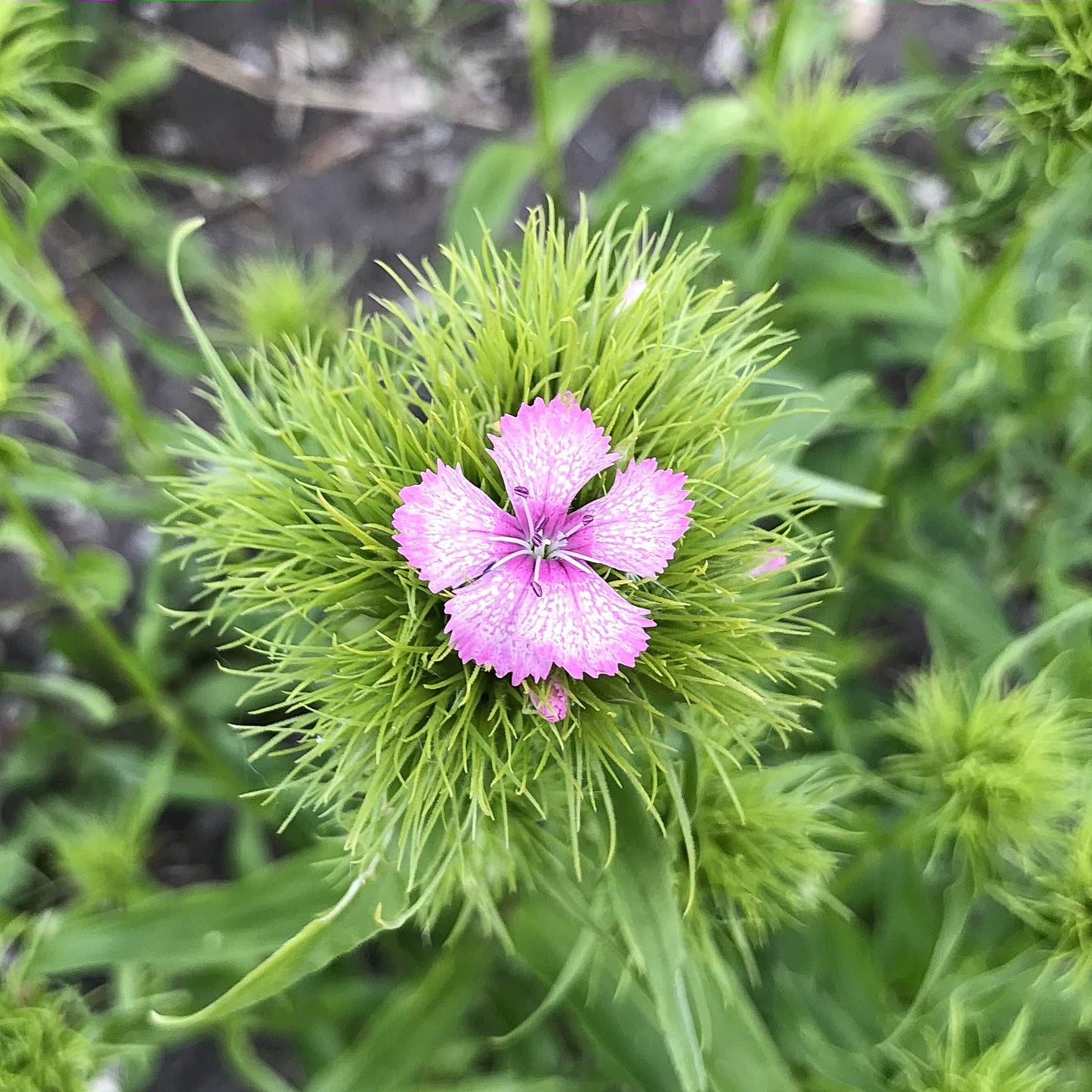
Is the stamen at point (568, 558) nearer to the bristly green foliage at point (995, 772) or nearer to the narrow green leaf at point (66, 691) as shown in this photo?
the bristly green foliage at point (995, 772)

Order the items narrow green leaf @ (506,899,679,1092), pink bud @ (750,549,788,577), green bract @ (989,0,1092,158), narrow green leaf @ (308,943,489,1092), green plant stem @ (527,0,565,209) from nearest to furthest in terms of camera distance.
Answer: pink bud @ (750,549,788,577) → green bract @ (989,0,1092,158) → narrow green leaf @ (506,899,679,1092) → narrow green leaf @ (308,943,489,1092) → green plant stem @ (527,0,565,209)

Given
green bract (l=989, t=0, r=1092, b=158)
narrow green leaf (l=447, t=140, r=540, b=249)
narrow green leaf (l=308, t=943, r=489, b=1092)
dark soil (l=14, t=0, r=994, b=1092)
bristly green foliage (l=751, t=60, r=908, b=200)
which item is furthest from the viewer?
dark soil (l=14, t=0, r=994, b=1092)

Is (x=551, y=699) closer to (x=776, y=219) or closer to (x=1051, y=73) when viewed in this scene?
(x=1051, y=73)

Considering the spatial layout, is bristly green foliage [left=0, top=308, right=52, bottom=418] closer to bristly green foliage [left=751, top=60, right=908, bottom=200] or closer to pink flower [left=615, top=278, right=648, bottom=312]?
pink flower [left=615, top=278, right=648, bottom=312]

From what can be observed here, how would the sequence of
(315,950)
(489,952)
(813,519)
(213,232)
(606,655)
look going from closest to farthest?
(606,655) < (315,950) < (489,952) < (813,519) < (213,232)

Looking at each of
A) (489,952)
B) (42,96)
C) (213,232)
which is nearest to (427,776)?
(489,952)

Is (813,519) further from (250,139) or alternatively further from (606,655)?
(250,139)

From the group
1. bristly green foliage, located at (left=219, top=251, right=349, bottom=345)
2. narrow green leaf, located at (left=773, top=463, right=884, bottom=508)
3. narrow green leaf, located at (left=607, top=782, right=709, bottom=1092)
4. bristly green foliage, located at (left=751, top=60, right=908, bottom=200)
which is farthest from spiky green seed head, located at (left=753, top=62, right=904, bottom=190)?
narrow green leaf, located at (left=607, top=782, right=709, bottom=1092)
